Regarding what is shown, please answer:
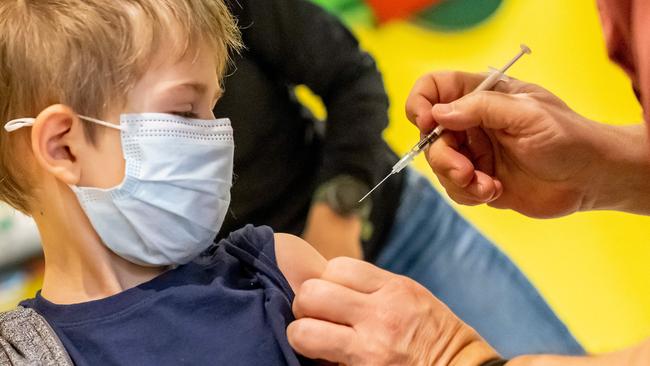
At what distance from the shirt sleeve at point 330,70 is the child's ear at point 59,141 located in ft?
2.34

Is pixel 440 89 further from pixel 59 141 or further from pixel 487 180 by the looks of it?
pixel 59 141

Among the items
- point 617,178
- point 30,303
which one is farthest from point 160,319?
point 617,178

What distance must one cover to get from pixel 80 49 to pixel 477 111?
678mm

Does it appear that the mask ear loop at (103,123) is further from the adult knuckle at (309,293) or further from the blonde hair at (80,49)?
the adult knuckle at (309,293)

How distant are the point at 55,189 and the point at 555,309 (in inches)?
49.9

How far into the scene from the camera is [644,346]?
106 centimetres

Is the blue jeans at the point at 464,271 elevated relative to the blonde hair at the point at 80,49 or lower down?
lower down

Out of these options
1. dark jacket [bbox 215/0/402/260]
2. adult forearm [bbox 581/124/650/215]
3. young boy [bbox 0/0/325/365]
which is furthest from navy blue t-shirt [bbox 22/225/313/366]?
adult forearm [bbox 581/124/650/215]

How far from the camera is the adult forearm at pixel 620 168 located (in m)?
1.62

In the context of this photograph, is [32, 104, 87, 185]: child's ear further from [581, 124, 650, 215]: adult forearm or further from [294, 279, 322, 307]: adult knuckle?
[581, 124, 650, 215]: adult forearm

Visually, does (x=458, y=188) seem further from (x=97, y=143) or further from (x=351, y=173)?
(x=97, y=143)

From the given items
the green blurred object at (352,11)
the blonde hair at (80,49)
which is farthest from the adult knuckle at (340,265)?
the green blurred object at (352,11)

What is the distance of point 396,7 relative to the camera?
209 cm

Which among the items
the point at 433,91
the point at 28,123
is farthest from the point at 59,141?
the point at 433,91
